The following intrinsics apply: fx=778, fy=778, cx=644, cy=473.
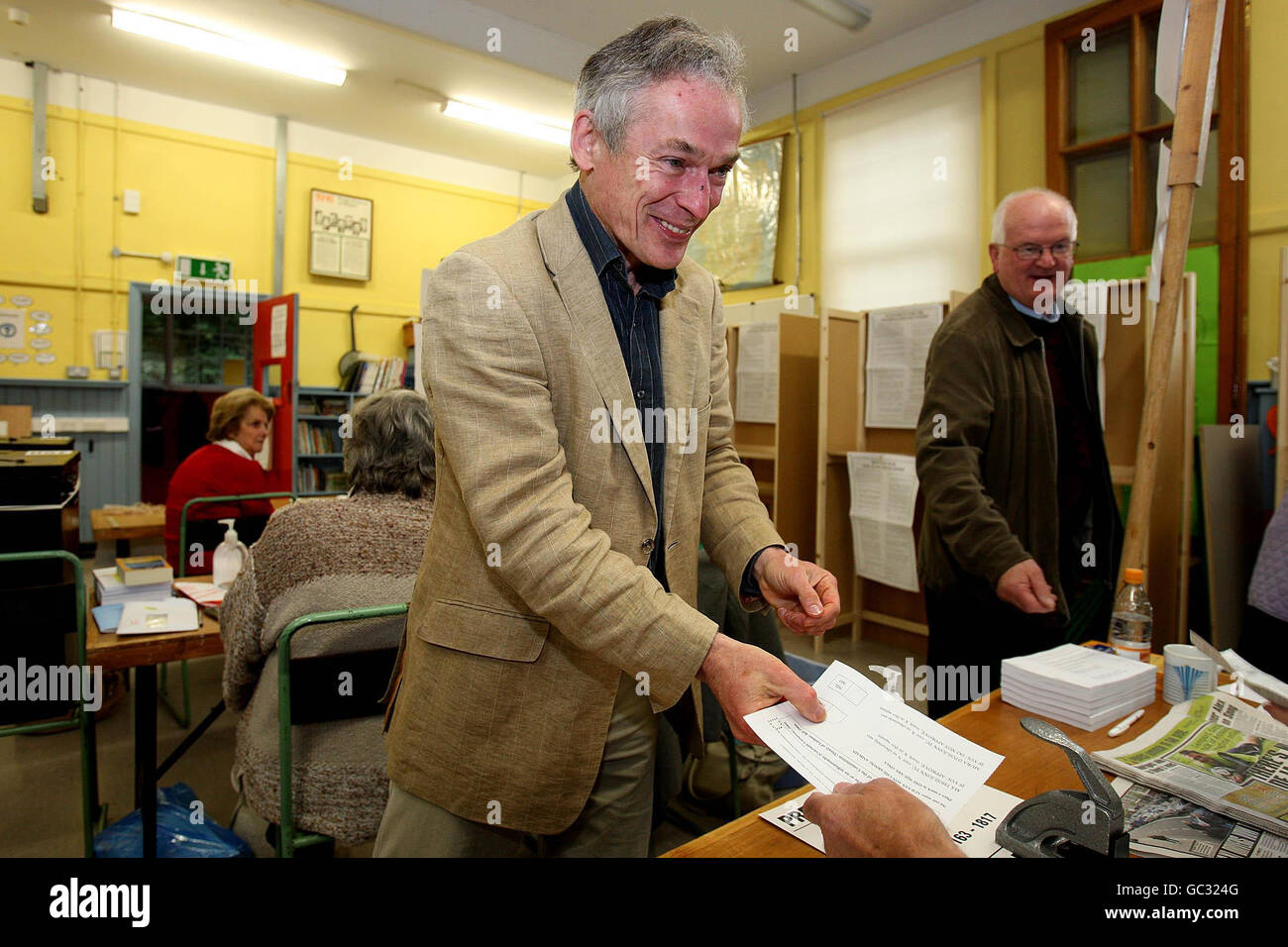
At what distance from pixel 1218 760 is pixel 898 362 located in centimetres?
352

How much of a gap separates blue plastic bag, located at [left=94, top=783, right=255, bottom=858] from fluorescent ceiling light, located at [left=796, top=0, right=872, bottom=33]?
5.56 metres

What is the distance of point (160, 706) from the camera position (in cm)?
353

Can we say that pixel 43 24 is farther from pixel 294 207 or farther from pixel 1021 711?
pixel 1021 711

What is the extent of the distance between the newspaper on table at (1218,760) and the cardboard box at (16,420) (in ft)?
23.8

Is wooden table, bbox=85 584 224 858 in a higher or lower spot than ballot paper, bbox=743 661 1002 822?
lower

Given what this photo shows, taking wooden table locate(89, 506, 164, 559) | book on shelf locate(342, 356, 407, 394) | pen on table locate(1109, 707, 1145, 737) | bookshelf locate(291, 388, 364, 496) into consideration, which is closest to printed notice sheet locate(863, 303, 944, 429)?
pen on table locate(1109, 707, 1145, 737)

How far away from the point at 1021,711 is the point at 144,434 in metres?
7.81

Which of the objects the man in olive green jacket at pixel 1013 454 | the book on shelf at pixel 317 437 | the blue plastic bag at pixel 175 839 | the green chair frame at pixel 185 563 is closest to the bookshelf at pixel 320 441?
the book on shelf at pixel 317 437

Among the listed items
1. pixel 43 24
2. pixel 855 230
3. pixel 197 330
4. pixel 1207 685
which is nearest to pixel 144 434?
pixel 197 330

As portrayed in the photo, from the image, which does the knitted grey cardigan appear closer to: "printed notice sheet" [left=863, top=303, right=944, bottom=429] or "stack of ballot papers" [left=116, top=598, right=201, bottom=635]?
"stack of ballot papers" [left=116, top=598, right=201, bottom=635]

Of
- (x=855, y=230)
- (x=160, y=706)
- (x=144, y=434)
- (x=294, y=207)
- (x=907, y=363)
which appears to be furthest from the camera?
(x=294, y=207)

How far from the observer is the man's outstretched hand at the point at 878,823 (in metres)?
0.72

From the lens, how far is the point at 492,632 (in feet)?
3.62

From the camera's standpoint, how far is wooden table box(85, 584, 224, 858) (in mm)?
1904
